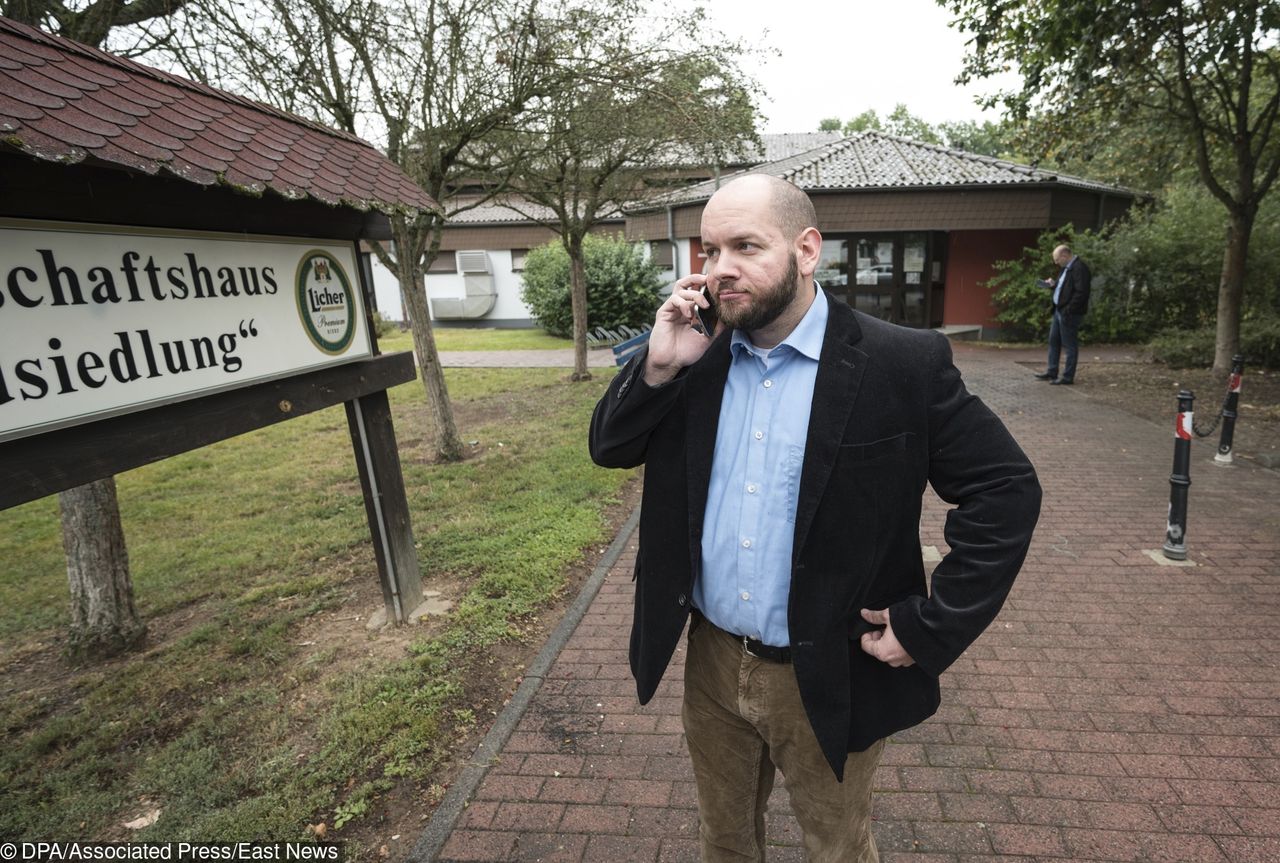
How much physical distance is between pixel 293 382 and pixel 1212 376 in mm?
14029

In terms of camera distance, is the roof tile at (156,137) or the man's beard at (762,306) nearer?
the man's beard at (762,306)

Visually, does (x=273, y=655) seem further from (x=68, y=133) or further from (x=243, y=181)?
(x=68, y=133)

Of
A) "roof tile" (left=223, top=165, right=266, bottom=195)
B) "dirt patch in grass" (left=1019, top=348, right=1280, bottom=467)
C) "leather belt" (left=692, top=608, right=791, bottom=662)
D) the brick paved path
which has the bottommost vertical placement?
"dirt patch in grass" (left=1019, top=348, right=1280, bottom=467)

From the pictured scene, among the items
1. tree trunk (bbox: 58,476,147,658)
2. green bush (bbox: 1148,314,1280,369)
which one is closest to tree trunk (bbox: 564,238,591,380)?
tree trunk (bbox: 58,476,147,658)

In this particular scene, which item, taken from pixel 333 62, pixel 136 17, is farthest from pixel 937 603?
pixel 333 62

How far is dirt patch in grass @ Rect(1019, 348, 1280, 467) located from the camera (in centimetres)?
796

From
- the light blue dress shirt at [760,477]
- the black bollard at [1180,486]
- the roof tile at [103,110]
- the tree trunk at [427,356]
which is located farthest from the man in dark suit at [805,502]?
the tree trunk at [427,356]

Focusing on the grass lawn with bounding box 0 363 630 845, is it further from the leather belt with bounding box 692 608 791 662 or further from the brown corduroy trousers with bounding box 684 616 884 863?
the leather belt with bounding box 692 608 791 662

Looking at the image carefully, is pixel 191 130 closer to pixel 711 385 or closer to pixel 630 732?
pixel 711 385

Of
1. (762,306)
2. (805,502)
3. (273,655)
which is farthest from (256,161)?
(273,655)

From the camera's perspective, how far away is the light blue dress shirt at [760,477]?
1.76m

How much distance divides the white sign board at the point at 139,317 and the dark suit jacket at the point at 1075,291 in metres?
11.2

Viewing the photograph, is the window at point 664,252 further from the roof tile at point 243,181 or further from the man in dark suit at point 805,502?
the man in dark suit at point 805,502

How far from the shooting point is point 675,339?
5.88 feet
